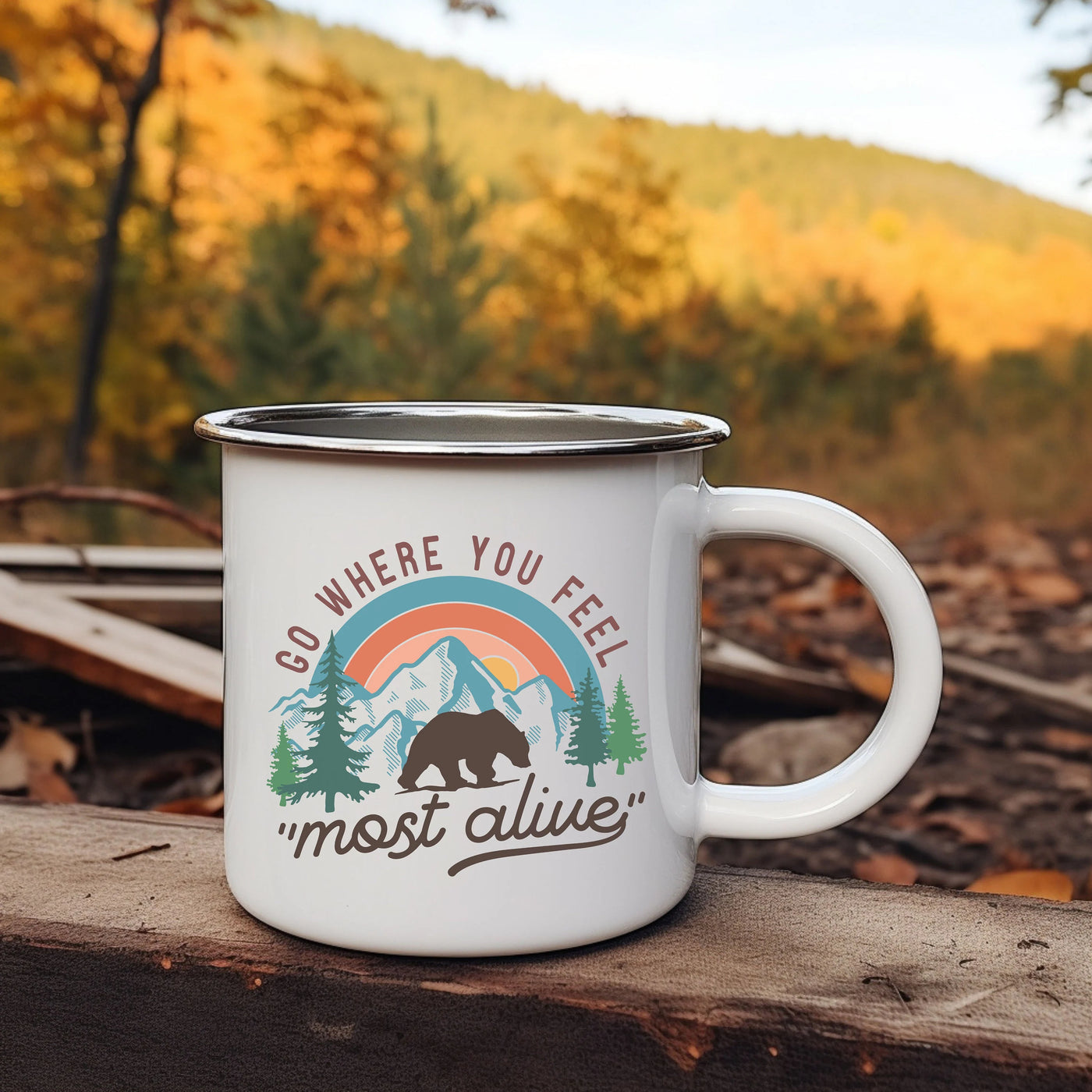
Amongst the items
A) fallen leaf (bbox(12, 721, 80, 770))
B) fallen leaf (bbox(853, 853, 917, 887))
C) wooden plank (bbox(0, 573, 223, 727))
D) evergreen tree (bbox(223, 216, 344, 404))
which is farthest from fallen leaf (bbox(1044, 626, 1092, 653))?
evergreen tree (bbox(223, 216, 344, 404))

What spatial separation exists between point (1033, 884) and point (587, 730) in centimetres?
73

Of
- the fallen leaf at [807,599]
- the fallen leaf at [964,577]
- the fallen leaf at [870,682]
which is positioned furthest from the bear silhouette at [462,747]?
the fallen leaf at [964,577]

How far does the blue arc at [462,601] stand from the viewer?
0.65 meters

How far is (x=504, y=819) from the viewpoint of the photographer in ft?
2.20

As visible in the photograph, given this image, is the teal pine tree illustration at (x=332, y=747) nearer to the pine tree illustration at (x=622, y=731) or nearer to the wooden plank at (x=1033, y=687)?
the pine tree illustration at (x=622, y=731)

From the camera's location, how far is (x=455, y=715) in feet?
2.12

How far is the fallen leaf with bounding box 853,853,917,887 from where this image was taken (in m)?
1.38

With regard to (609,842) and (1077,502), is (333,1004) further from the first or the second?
(1077,502)

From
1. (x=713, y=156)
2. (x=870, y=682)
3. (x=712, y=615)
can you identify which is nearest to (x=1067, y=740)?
(x=870, y=682)

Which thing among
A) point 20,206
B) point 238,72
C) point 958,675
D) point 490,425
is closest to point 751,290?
point 238,72

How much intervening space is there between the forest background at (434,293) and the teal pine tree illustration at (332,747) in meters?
3.97

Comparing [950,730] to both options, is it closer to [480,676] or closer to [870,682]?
[870,682]

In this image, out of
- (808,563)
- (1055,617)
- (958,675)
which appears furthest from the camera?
(808,563)

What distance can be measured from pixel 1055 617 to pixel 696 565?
259 cm
